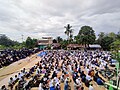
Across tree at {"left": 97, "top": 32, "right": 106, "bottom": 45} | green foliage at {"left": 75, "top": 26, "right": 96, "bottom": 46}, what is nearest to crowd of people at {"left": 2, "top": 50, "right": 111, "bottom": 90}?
green foliage at {"left": 75, "top": 26, "right": 96, "bottom": 46}

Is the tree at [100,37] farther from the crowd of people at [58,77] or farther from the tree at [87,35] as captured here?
the crowd of people at [58,77]

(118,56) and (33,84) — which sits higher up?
(118,56)

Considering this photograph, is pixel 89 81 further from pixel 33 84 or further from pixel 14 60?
pixel 14 60

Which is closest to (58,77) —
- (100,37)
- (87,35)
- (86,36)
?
(86,36)

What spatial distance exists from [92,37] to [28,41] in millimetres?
23637

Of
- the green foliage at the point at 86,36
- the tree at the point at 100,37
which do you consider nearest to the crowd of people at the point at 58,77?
the green foliage at the point at 86,36

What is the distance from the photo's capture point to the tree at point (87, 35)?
47.8 m

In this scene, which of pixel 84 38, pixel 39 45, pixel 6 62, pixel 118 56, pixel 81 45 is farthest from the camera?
pixel 39 45

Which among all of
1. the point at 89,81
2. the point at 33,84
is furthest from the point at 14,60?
the point at 89,81

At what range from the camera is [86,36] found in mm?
47656

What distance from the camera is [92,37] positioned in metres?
48.5

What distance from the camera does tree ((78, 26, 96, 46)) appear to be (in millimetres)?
47750

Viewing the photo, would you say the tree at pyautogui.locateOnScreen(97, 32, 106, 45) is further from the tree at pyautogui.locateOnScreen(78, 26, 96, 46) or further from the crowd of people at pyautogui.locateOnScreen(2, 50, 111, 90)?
the crowd of people at pyautogui.locateOnScreen(2, 50, 111, 90)

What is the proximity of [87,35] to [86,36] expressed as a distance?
0.66m
